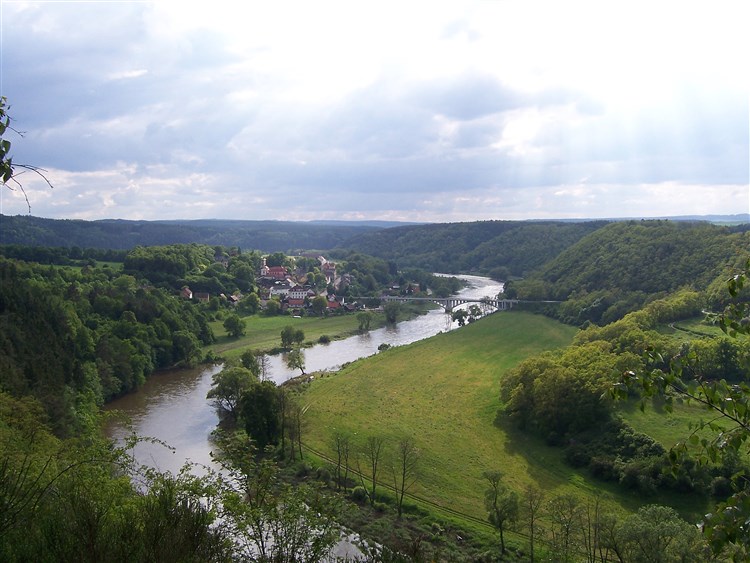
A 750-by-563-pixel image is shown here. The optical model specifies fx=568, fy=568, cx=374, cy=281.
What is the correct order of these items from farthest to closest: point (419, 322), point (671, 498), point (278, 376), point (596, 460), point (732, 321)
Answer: point (419, 322) < point (278, 376) < point (596, 460) < point (671, 498) < point (732, 321)

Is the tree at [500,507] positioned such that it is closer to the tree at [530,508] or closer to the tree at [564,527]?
the tree at [530,508]

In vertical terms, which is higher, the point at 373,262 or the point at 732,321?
the point at 732,321

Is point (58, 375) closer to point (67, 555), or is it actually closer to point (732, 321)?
point (67, 555)

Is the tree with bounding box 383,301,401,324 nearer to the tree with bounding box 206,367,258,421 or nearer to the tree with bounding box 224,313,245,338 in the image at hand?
the tree with bounding box 224,313,245,338

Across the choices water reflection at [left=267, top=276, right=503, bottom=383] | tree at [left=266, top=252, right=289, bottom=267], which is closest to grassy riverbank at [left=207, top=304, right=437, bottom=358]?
water reflection at [left=267, top=276, right=503, bottom=383]

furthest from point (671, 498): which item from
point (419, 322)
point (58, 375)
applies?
point (419, 322)

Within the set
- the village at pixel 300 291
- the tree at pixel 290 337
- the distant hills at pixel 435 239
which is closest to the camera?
the tree at pixel 290 337

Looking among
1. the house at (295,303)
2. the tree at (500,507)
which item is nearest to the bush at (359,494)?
the tree at (500,507)

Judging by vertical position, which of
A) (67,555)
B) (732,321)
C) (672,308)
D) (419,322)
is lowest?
(419,322)
